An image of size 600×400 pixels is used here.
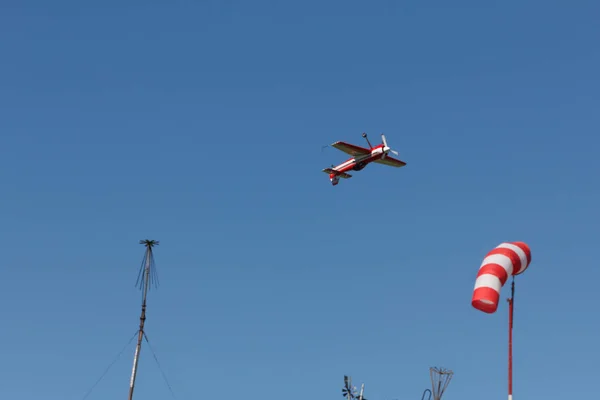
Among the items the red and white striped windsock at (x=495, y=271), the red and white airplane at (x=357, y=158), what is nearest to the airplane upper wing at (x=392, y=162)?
the red and white airplane at (x=357, y=158)

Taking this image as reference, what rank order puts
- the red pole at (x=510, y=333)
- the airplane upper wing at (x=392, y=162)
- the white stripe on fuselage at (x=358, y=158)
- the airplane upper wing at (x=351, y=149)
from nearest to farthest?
the red pole at (x=510, y=333), the airplane upper wing at (x=351, y=149), the white stripe on fuselage at (x=358, y=158), the airplane upper wing at (x=392, y=162)

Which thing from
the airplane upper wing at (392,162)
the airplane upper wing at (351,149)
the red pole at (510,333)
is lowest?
the red pole at (510,333)

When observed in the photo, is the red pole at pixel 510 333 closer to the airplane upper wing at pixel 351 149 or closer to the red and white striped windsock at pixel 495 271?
the red and white striped windsock at pixel 495 271

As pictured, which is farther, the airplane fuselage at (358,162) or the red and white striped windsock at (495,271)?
the airplane fuselage at (358,162)

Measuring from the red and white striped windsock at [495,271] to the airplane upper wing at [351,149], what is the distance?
66.2m

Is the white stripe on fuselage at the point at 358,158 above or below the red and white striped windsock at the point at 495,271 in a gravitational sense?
above

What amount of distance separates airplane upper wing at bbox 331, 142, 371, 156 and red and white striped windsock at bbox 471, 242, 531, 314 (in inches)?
2607

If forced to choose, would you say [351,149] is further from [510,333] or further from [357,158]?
[510,333]

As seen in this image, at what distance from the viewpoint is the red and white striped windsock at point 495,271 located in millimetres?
37594

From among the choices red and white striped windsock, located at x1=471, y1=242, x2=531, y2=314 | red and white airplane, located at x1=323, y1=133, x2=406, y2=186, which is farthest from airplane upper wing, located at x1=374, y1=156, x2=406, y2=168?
red and white striped windsock, located at x1=471, y1=242, x2=531, y2=314

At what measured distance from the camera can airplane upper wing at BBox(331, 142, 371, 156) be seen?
106m

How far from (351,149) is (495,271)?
70.6m

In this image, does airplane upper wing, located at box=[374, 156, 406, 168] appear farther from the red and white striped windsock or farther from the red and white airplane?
the red and white striped windsock

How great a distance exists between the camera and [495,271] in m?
38.1
